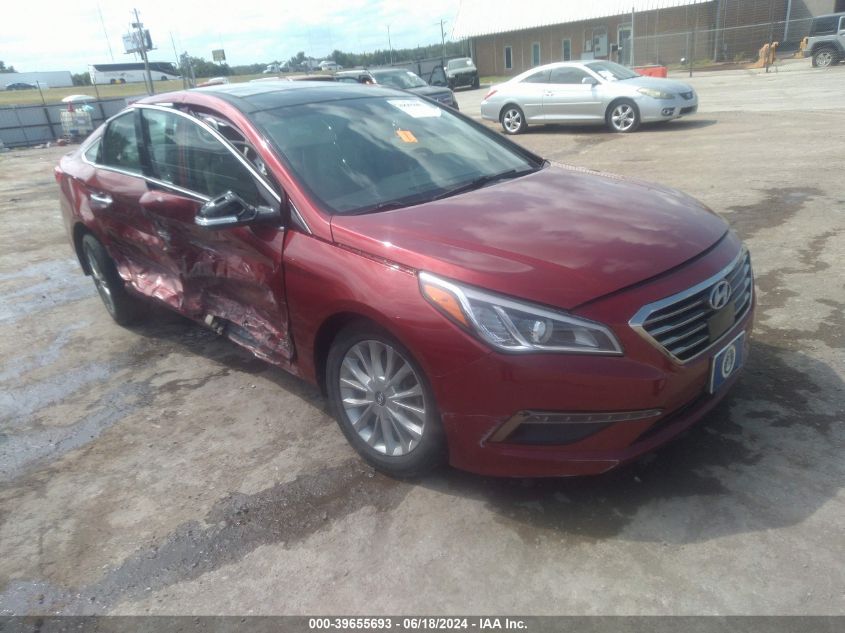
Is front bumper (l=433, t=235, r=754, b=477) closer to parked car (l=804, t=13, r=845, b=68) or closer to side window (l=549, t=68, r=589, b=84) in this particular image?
side window (l=549, t=68, r=589, b=84)

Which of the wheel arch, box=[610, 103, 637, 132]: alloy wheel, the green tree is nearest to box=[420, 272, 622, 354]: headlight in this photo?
the wheel arch

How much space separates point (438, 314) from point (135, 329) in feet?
11.6

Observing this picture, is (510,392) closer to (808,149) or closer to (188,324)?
(188,324)

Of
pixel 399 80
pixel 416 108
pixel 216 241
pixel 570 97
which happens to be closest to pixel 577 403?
pixel 216 241

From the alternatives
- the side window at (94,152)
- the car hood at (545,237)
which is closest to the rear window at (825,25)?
the car hood at (545,237)

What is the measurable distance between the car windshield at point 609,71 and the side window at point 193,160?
1113 centimetres

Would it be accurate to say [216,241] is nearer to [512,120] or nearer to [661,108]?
[661,108]

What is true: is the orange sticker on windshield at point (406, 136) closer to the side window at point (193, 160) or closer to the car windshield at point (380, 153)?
the car windshield at point (380, 153)

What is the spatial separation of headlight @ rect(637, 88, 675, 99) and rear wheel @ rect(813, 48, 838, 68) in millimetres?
17059

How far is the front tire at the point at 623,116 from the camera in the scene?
12.8 meters

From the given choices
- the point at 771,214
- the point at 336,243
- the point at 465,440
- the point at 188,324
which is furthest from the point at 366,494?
the point at 771,214

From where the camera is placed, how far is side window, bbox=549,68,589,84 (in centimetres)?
1350

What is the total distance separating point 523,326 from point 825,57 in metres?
28.7

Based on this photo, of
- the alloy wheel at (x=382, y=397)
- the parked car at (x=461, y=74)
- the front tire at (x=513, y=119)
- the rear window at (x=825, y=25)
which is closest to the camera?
the alloy wheel at (x=382, y=397)
